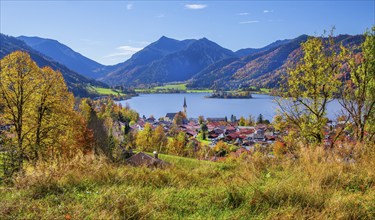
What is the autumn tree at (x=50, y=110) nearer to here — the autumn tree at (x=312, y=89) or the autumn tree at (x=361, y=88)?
the autumn tree at (x=312, y=89)

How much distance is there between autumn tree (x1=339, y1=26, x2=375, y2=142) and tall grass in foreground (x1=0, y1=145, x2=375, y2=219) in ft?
22.7

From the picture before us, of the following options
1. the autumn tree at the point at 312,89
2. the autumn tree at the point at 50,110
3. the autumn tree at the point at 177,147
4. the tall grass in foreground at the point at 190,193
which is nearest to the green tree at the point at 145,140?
the autumn tree at the point at 177,147

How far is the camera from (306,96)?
15.1m

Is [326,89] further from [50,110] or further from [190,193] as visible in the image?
[50,110]

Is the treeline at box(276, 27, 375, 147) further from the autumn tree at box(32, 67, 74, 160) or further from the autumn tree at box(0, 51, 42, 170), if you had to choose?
the autumn tree at box(0, 51, 42, 170)

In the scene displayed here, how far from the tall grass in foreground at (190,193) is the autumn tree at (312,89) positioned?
7891mm

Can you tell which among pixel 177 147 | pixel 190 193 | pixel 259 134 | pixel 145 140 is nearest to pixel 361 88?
pixel 190 193

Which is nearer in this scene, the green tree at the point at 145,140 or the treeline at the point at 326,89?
the treeline at the point at 326,89

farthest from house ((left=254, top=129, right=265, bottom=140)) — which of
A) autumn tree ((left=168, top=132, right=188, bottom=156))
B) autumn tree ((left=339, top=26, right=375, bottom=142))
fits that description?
autumn tree ((left=339, top=26, right=375, bottom=142))

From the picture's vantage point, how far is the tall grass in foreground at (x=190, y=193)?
4355mm

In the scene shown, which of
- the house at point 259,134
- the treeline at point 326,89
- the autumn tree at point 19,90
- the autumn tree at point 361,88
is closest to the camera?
the autumn tree at point 361,88

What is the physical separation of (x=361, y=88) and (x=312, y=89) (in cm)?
205

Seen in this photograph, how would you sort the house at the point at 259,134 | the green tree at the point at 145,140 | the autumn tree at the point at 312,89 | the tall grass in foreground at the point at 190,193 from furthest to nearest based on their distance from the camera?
the house at the point at 259,134 → the green tree at the point at 145,140 → the autumn tree at the point at 312,89 → the tall grass in foreground at the point at 190,193

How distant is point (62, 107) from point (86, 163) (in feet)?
47.1
